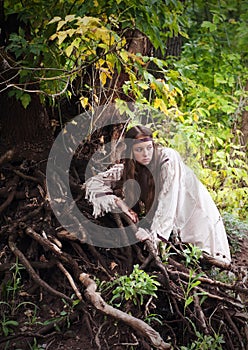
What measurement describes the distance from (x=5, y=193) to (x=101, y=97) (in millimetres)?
1201

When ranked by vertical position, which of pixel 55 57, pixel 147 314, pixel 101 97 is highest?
pixel 55 57

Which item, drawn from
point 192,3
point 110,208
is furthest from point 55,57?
point 192,3

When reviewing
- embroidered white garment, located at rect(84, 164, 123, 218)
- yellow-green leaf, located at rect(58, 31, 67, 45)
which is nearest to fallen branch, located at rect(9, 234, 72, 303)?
embroidered white garment, located at rect(84, 164, 123, 218)

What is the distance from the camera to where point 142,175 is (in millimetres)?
4340

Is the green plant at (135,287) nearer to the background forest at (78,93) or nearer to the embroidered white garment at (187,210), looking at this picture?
the background forest at (78,93)

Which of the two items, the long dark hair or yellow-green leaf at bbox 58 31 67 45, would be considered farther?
the long dark hair

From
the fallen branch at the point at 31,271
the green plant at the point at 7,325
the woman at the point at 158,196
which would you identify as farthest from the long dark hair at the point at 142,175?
the green plant at the point at 7,325

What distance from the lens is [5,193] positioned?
4.56 meters

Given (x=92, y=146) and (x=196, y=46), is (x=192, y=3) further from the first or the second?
(x=92, y=146)

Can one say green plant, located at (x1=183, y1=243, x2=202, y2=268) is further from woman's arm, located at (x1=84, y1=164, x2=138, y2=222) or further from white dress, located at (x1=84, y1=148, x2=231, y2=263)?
woman's arm, located at (x1=84, y1=164, x2=138, y2=222)

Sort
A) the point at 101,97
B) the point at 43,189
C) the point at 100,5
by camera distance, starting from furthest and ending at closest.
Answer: the point at 101,97 → the point at 43,189 → the point at 100,5

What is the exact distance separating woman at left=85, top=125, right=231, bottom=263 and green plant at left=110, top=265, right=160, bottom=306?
355mm

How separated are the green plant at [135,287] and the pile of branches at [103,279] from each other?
68mm

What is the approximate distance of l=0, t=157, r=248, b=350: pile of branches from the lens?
3.75m
